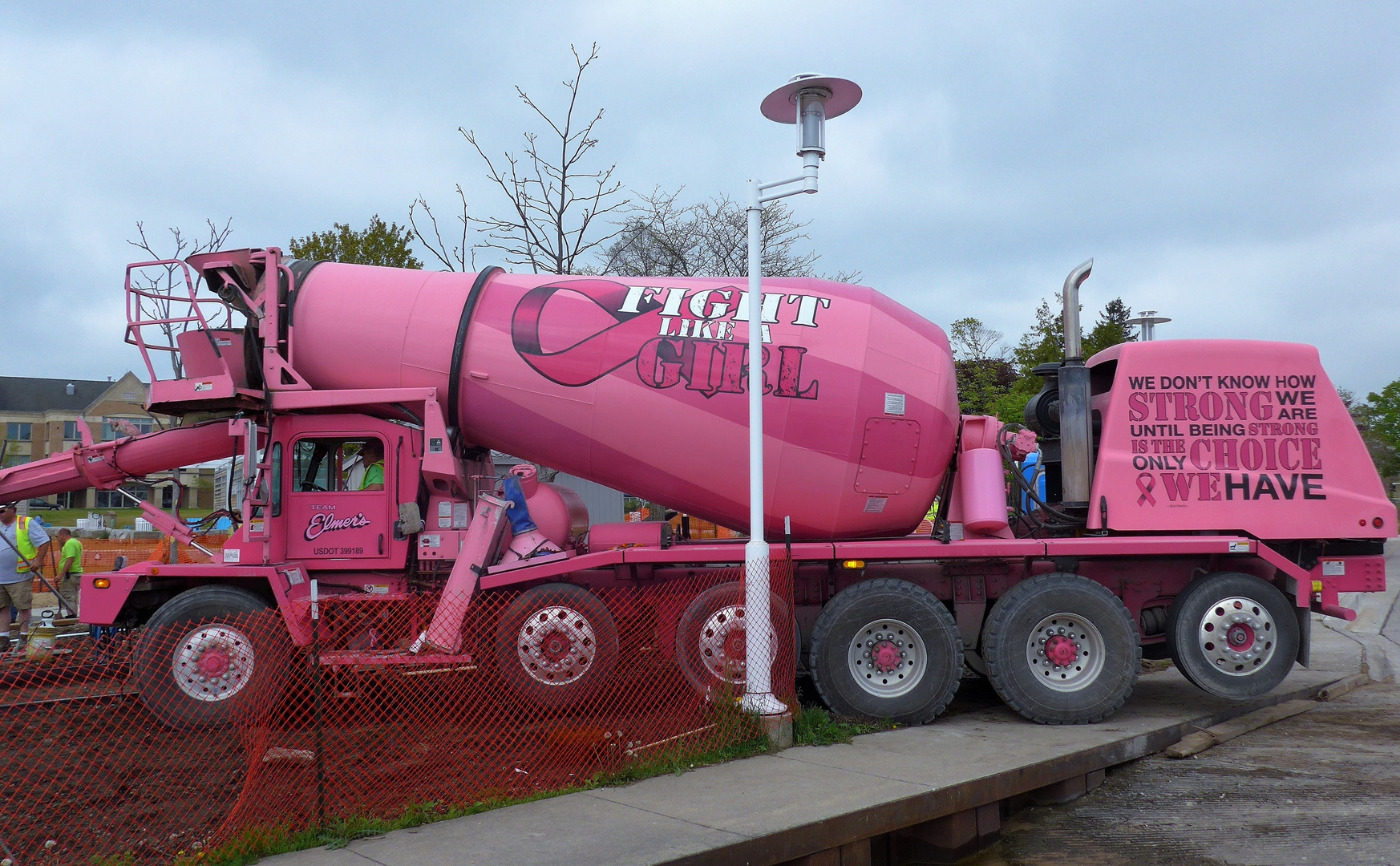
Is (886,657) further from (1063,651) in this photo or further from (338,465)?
(338,465)

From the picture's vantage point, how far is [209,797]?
230 inches

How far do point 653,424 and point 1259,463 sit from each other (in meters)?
5.02

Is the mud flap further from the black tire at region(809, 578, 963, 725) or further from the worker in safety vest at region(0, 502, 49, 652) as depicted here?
the worker in safety vest at region(0, 502, 49, 652)

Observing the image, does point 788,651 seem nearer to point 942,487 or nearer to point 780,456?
point 780,456

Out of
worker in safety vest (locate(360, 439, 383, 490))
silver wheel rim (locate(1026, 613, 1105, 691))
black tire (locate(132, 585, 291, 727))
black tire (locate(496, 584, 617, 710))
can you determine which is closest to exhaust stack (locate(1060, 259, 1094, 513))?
silver wheel rim (locate(1026, 613, 1105, 691))

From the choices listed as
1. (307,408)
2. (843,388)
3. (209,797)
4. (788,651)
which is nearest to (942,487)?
(843,388)

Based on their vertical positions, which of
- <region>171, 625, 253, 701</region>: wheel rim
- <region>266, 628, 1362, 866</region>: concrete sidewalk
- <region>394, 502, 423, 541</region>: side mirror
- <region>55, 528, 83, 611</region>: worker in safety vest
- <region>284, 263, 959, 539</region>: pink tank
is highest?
<region>284, 263, 959, 539</region>: pink tank

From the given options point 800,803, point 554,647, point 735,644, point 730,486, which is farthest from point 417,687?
point 800,803

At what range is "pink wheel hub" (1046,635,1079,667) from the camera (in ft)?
25.6

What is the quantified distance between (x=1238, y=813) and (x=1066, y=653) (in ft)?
6.28

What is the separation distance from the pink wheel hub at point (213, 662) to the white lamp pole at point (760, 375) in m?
4.07

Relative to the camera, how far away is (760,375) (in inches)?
273

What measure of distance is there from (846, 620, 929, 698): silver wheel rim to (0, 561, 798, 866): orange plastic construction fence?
0.61 metres

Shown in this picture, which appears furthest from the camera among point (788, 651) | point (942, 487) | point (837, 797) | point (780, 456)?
point (942, 487)
